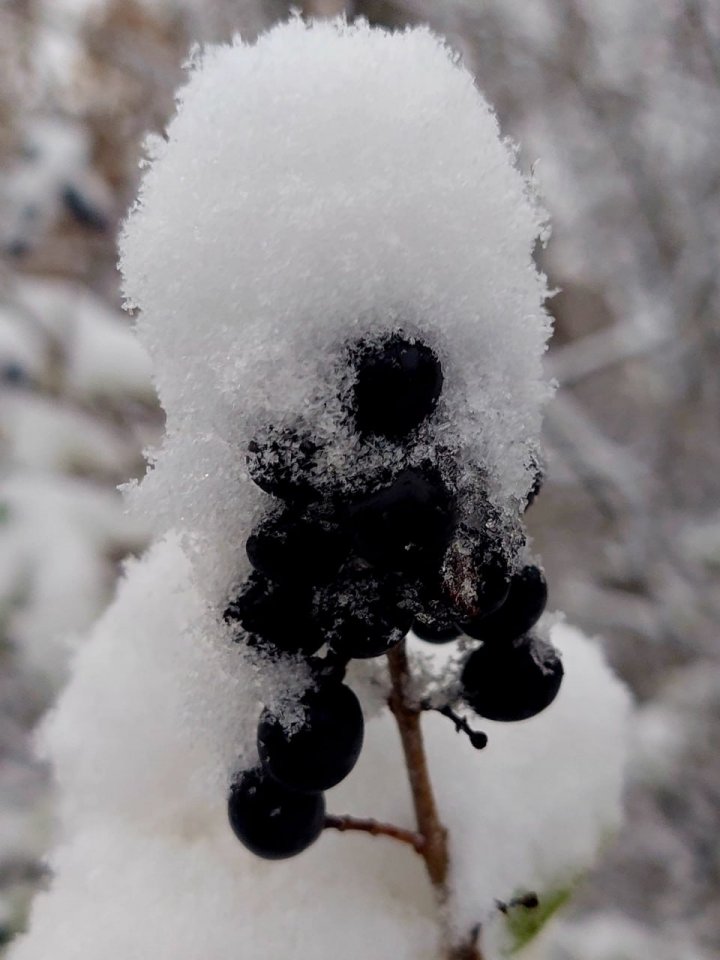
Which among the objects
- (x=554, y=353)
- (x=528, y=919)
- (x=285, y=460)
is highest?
(x=554, y=353)

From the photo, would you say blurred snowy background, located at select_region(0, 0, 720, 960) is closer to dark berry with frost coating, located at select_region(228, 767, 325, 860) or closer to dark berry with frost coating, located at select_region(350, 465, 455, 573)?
dark berry with frost coating, located at select_region(228, 767, 325, 860)

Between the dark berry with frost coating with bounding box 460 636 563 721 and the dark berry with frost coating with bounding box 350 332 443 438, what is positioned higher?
the dark berry with frost coating with bounding box 350 332 443 438

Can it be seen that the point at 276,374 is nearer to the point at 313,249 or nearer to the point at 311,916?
the point at 313,249

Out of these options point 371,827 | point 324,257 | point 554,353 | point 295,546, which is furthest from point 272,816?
point 554,353

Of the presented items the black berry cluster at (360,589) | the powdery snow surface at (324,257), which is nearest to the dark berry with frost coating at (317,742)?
the black berry cluster at (360,589)

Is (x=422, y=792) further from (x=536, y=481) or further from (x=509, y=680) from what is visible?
(x=536, y=481)

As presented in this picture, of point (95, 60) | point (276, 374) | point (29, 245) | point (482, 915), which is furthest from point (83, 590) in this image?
point (95, 60)

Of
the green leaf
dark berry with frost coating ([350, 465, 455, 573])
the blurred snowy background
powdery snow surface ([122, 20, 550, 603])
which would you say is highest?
the blurred snowy background

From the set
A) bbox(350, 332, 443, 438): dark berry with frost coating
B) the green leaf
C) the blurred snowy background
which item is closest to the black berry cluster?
bbox(350, 332, 443, 438): dark berry with frost coating
